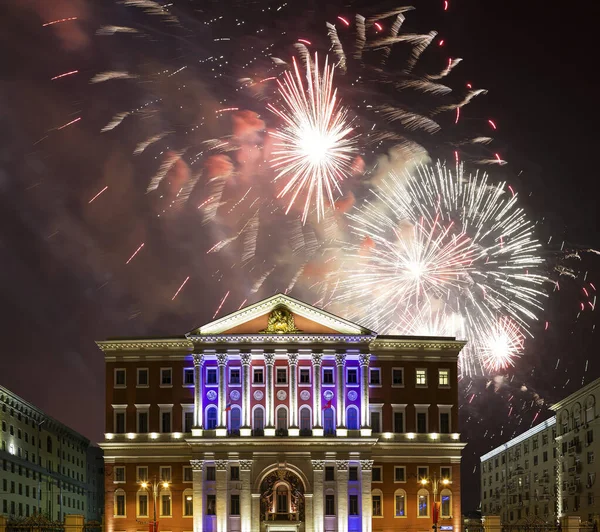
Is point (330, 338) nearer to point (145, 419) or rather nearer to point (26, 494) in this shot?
point (145, 419)

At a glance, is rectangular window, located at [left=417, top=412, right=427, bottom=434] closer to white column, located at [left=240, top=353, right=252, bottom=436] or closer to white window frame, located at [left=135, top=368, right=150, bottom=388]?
white column, located at [left=240, top=353, right=252, bottom=436]

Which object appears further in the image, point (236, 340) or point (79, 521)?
point (236, 340)

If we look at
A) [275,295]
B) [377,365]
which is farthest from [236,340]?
[377,365]

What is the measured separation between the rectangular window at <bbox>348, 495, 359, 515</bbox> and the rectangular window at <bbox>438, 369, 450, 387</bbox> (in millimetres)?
15124

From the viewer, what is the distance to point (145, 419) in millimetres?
112875

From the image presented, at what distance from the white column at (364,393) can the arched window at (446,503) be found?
32.3 feet

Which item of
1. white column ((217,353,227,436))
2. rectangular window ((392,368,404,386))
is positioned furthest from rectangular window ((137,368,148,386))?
rectangular window ((392,368,404,386))

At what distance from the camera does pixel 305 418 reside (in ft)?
367

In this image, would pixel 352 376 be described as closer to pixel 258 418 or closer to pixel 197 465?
pixel 258 418

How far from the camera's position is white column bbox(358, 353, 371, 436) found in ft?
364

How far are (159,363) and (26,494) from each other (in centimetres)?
2834

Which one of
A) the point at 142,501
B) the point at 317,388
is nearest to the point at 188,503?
the point at 142,501

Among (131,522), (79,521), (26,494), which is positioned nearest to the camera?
(79,521)

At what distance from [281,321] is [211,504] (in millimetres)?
19658
